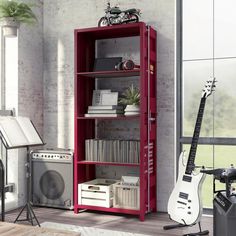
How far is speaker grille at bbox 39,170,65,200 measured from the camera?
4.87 m

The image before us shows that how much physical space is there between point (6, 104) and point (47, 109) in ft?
2.13

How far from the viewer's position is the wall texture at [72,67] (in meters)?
4.78

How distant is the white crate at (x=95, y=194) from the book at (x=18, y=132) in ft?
2.99

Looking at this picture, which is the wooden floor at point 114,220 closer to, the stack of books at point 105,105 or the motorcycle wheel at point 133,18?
the stack of books at point 105,105

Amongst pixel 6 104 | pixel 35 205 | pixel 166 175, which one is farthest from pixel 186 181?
pixel 6 104

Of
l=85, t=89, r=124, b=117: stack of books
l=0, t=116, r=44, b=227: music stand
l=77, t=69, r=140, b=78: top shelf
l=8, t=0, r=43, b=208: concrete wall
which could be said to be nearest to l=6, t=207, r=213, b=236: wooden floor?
l=0, t=116, r=44, b=227: music stand

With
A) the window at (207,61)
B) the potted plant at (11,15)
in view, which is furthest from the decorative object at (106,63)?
the potted plant at (11,15)

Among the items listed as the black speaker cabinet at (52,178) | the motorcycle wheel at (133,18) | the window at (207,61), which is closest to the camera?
the motorcycle wheel at (133,18)

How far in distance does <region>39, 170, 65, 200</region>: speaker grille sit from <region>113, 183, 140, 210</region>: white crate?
2.42 feet

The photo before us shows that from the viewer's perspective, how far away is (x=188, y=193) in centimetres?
383

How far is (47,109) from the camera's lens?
546 cm

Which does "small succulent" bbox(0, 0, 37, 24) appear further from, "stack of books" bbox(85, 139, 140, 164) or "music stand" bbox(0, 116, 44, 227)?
"stack of books" bbox(85, 139, 140, 164)

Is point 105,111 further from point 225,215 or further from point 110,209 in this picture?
point 225,215

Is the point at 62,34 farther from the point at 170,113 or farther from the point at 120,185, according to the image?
the point at 120,185
